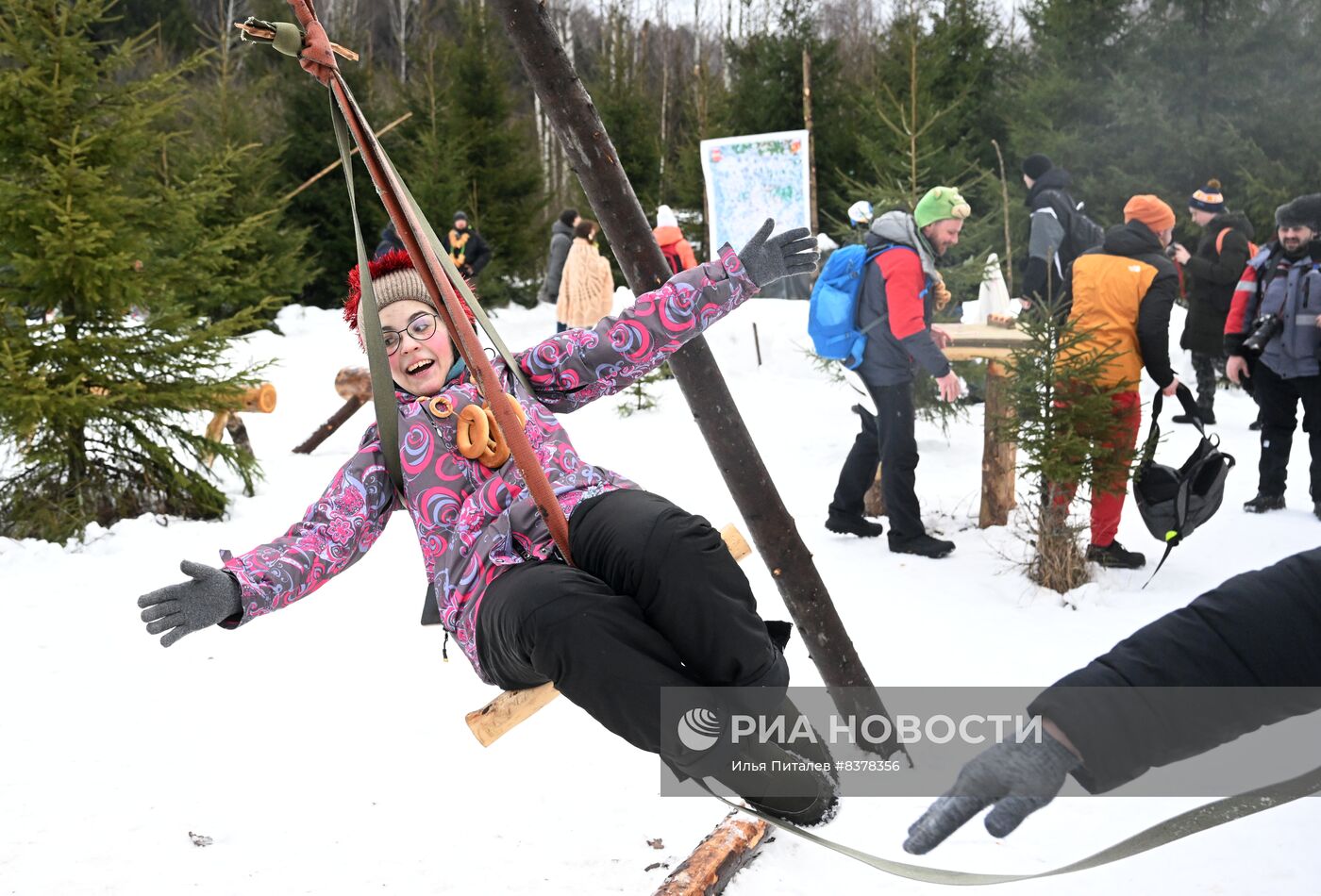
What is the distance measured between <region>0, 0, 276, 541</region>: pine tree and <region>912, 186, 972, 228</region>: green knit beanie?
4.24 m

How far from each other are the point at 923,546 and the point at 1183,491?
1.33 meters

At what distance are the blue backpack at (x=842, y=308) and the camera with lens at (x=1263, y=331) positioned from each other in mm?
2382

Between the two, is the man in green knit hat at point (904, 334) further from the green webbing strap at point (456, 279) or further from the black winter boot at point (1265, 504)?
the green webbing strap at point (456, 279)

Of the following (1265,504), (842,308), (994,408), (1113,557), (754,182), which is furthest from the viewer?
(754,182)

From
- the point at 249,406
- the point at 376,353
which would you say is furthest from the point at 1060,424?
the point at 249,406

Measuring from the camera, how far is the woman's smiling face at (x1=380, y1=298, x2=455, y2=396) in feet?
8.85

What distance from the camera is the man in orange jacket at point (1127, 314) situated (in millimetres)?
4852

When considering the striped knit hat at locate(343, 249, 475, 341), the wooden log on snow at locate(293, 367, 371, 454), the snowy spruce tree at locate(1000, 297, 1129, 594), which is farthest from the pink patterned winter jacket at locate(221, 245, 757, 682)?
the wooden log on snow at locate(293, 367, 371, 454)

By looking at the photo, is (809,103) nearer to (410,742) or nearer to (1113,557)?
(1113,557)

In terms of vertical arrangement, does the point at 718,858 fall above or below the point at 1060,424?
below

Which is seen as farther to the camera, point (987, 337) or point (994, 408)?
point (994, 408)

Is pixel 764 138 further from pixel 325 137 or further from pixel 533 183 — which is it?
pixel 325 137

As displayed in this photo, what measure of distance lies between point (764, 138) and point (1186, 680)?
34.9 feet

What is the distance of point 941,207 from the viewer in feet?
17.3
